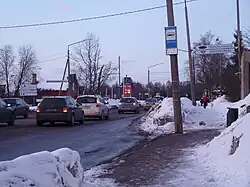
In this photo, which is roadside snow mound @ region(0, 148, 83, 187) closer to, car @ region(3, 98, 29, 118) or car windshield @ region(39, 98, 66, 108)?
car windshield @ region(39, 98, 66, 108)

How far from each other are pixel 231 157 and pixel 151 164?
1.88 metres

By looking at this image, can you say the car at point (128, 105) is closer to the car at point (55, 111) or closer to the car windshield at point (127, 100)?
the car windshield at point (127, 100)

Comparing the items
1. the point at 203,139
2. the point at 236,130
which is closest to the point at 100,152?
the point at 203,139

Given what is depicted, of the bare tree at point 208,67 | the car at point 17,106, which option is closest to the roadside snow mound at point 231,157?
the car at point 17,106

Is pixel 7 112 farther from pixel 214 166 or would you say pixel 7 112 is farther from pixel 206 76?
pixel 206 76

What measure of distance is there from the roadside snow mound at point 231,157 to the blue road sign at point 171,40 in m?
5.82

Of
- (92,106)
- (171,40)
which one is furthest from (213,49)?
(92,106)

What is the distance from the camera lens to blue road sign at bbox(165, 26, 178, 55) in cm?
1631

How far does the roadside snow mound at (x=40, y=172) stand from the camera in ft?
17.2

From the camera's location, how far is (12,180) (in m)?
5.16

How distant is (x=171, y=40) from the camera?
53.8ft

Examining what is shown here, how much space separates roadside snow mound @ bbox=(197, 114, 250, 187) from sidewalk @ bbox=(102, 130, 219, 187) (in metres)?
0.63

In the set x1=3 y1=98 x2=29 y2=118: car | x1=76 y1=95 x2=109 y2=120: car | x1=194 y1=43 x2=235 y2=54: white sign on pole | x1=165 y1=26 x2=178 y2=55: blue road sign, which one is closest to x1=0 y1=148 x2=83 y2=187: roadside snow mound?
x1=165 y1=26 x2=178 y2=55: blue road sign

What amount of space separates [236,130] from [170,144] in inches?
158
